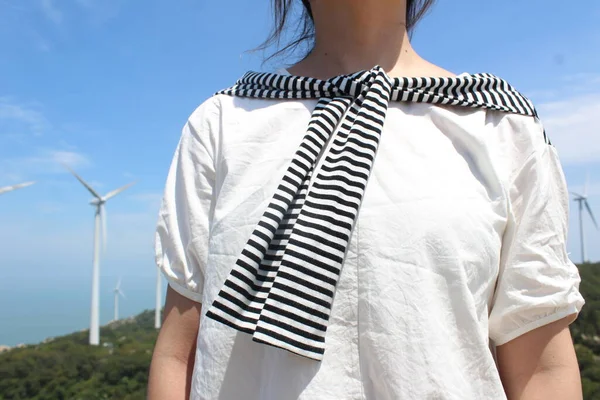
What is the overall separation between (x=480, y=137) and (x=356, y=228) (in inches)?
14.1

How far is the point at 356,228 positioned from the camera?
1.11 m

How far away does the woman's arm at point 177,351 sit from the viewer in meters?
1.21

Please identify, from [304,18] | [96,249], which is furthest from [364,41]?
[96,249]

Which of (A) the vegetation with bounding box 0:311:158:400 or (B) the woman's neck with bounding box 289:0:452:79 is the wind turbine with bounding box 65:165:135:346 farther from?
(B) the woman's neck with bounding box 289:0:452:79

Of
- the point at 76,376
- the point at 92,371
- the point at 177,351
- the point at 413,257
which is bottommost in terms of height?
the point at 76,376

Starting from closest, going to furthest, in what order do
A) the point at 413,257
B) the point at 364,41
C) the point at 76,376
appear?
the point at 413,257 < the point at 364,41 < the point at 76,376

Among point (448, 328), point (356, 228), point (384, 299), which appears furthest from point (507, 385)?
point (356, 228)

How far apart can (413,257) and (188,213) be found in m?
0.53

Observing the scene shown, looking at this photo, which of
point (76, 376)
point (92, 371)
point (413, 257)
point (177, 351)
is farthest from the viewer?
point (92, 371)

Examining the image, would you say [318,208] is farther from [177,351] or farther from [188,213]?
[177,351]

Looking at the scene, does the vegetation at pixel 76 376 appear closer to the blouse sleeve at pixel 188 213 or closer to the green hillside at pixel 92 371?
the green hillside at pixel 92 371

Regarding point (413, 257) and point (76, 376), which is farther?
point (76, 376)

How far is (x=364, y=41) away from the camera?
4.65 feet

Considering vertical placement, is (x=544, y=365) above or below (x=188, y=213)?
below
